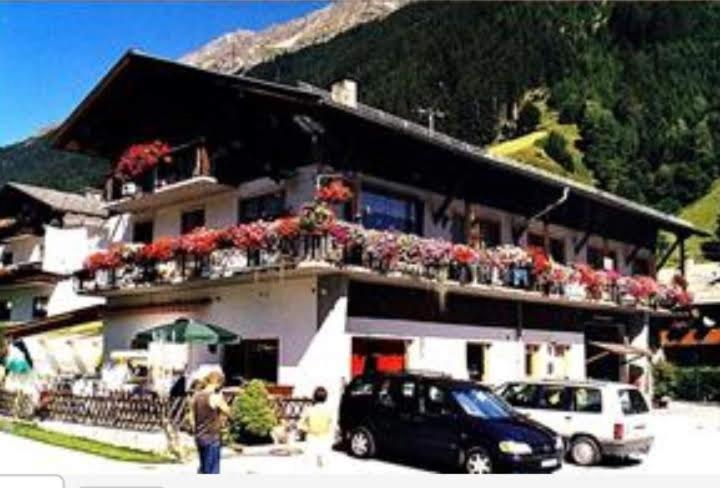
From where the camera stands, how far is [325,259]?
22906 millimetres

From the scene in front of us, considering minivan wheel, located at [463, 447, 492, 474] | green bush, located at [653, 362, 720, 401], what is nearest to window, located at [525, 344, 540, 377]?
green bush, located at [653, 362, 720, 401]

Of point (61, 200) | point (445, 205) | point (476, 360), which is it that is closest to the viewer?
point (445, 205)

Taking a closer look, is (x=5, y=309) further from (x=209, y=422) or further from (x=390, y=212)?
(x=209, y=422)

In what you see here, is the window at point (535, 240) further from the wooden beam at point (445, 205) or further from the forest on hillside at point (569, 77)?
the forest on hillside at point (569, 77)

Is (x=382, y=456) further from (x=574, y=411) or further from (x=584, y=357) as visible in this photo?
(x=584, y=357)

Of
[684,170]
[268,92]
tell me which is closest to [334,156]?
[268,92]

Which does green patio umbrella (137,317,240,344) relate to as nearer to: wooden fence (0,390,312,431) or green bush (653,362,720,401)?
wooden fence (0,390,312,431)

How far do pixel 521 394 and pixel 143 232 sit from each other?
16036mm

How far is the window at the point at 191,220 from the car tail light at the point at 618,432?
14.4m

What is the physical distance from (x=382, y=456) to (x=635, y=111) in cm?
10354

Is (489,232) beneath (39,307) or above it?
above

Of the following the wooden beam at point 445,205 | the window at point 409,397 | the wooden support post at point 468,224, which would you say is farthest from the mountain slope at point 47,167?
the window at point 409,397

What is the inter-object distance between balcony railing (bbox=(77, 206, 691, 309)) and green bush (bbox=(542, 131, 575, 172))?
8151cm

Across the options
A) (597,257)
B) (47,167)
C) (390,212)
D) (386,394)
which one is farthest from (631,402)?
(47,167)
